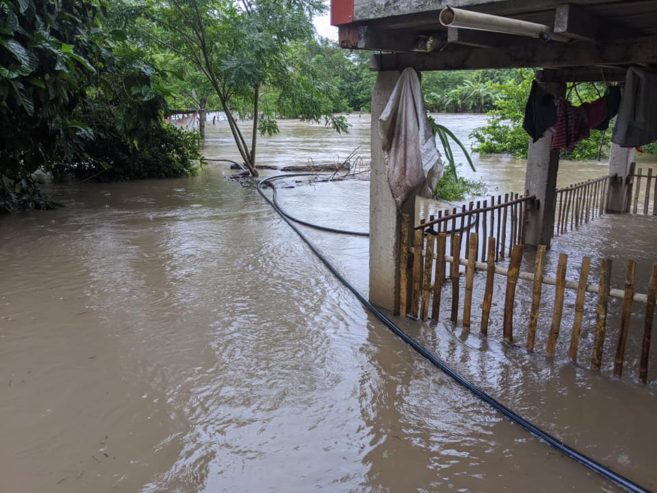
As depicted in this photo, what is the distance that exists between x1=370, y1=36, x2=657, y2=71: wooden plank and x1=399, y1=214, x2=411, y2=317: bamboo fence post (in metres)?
1.39

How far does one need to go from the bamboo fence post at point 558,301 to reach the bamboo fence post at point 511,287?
0.35 m

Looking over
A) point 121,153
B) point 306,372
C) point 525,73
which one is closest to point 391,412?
point 306,372

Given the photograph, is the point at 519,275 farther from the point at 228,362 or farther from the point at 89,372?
the point at 89,372

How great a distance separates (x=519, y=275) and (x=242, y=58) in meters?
9.54

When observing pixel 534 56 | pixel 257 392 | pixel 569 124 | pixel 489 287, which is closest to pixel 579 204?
pixel 569 124

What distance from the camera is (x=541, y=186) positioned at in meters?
7.52

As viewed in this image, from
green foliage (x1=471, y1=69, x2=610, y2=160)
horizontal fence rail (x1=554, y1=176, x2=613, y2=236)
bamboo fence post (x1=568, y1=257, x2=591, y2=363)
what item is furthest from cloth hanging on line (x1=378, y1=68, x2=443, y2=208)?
green foliage (x1=471, y1=69, x2=610, y2=160)

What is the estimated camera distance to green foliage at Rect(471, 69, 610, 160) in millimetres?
18875

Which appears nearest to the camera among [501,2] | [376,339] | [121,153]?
[501,2]

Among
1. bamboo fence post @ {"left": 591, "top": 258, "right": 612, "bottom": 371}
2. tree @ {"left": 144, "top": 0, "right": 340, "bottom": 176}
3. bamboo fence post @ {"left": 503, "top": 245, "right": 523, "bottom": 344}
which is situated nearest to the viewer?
bamboo fence post @ {"left": 591, "top": 258, "right": 612, "bottom": 371}

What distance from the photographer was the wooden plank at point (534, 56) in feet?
13.1

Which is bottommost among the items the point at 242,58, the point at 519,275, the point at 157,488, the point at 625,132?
the point at 157,488

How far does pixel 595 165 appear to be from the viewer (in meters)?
18.8

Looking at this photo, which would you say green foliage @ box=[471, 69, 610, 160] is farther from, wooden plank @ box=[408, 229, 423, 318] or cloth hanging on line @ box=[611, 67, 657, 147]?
wooden plank @ box=[408, 229, 423, 318]
